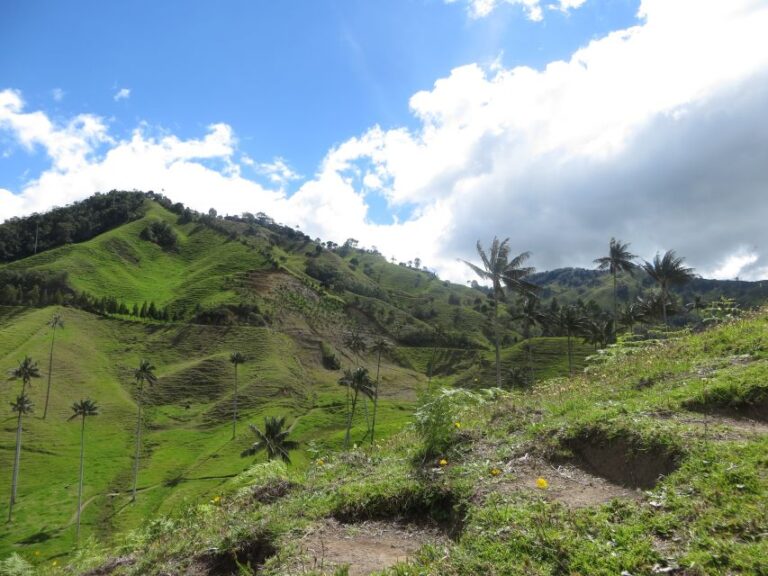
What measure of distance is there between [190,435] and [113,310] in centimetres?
6577

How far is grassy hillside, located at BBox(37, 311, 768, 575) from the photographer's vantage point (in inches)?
203

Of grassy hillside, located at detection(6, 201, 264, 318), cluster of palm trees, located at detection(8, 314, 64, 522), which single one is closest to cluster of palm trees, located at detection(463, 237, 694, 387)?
cluster of palm trees, located at detection(8, 314, 64, 522)

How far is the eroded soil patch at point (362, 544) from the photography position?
19.4 ft

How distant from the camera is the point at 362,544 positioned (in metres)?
6.62

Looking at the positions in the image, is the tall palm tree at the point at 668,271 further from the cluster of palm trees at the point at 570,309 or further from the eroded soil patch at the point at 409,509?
the eroded soil patch at the point at 409,509

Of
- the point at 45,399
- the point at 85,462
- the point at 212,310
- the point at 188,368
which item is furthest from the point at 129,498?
the point at 212,310

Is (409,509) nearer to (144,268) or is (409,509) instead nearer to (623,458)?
(623,458)

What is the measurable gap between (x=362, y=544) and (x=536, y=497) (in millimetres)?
2409

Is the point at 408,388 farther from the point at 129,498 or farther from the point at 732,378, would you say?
the point at 732,378

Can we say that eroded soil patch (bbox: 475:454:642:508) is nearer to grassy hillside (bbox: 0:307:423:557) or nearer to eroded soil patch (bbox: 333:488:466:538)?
eroded soil patch (bbox: 333:488:466:538)

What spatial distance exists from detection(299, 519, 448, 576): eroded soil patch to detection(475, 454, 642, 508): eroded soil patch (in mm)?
1084

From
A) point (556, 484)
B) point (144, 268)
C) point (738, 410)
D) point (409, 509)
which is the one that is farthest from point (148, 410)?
point (738, 410)

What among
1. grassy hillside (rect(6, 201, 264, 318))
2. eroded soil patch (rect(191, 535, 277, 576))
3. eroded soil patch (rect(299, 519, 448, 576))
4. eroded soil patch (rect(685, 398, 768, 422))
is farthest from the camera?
grassy hillside (rect(6, 201, 264, 318))

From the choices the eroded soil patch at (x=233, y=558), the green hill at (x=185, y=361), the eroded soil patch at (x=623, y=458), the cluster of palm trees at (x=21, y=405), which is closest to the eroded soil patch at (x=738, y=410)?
the eroded soil patch at (x=623, y=458)
